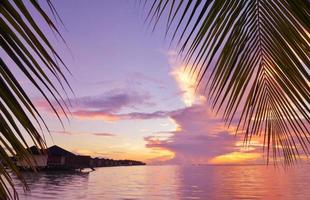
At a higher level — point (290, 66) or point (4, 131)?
point (290, 66)

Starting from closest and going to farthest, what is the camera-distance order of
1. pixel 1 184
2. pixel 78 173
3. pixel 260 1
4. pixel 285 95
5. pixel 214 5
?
pixel 1 184
pixel 214 5
pixel 260 1
pixel 285 95
pixel 78 173

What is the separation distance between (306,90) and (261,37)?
1.06 feet

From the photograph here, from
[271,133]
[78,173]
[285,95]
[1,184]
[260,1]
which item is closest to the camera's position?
[1,184]

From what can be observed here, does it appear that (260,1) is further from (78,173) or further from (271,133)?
(78,173)

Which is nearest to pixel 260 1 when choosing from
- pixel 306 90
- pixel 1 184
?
pixel 306 90

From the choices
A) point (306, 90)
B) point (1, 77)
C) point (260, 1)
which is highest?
Answer: point (260, 1)

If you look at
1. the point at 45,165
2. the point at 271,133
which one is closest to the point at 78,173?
the point at 45,165

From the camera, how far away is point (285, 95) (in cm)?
200

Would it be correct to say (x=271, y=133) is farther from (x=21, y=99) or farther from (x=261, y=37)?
(x=21, y=99)

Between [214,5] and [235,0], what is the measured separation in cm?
13

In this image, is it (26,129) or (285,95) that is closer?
(26,129)

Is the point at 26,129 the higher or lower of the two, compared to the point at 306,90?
lower

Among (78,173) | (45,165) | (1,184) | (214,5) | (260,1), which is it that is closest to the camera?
(1,184)

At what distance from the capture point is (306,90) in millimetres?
1891
